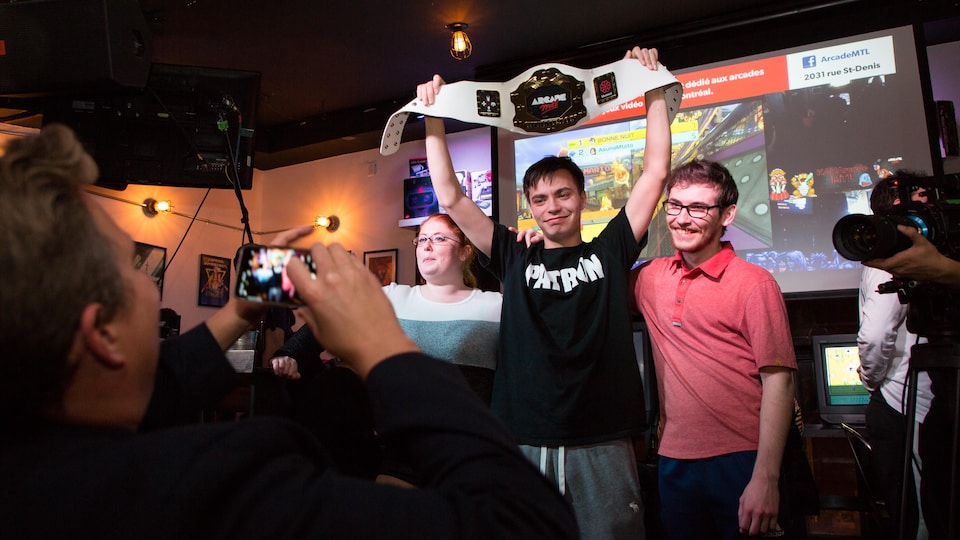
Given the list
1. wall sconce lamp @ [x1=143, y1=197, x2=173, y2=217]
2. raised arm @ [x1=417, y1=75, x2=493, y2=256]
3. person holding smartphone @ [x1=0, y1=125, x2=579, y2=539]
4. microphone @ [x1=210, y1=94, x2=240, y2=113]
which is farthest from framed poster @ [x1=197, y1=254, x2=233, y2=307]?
person holding smartphone @ [x1=0, y1=125, x2=579, y2=539]

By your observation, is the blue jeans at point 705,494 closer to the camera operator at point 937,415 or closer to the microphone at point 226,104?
the camera operator at point 937,415

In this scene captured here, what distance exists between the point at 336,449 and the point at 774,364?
1.23 meters

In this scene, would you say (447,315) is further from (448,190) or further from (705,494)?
(705,494)

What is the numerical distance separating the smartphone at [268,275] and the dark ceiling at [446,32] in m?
3.66

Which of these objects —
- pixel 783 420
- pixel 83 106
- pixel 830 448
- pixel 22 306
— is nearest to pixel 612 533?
pixel 783 420

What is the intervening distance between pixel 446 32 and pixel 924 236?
11.6 feet

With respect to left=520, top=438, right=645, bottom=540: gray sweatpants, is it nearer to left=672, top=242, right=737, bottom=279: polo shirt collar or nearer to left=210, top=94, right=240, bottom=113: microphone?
left=672, top=242, right=737, bottom=279: polo shirt collar

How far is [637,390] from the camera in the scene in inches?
62.9

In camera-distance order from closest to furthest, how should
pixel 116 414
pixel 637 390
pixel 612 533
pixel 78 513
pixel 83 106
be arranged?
pixel 78 513
pixel 116 414
pixel 612 533
pixel 637 390
pixel 83 106

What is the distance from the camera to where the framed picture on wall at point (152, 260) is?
17.2 ft

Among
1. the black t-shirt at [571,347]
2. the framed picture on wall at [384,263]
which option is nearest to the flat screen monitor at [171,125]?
the black t-shirt at [571,347]

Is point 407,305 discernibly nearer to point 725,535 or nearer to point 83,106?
point 725,535

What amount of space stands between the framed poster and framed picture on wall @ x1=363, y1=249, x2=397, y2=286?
4.78 ft

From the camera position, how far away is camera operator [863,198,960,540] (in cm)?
135
